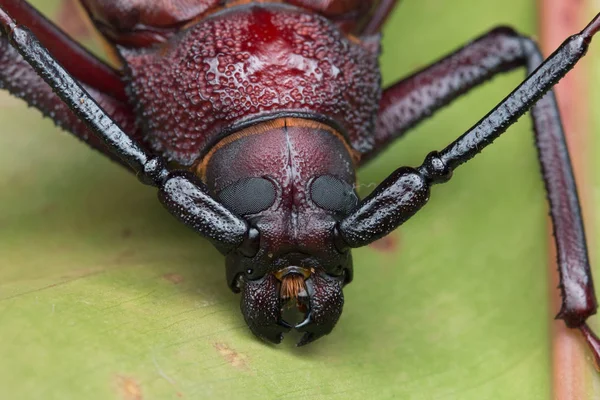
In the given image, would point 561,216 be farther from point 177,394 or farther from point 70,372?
point 70,372

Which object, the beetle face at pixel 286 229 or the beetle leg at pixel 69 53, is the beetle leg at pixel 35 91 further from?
the beetle face at pixel 286 229

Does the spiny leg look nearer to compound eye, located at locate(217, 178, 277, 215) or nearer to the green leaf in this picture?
compound eye, located at locate(217, 178, 277, 215)

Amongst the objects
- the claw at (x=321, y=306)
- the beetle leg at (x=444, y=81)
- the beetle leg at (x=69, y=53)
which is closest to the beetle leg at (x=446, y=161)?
the claw at (x=321, y=306)

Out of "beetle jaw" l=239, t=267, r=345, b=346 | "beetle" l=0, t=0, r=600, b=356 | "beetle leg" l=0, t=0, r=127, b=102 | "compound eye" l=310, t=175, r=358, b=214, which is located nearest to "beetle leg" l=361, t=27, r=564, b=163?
"beetle" l=0, t=0, r=600, b=356

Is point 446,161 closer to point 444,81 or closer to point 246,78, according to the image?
point 246,78

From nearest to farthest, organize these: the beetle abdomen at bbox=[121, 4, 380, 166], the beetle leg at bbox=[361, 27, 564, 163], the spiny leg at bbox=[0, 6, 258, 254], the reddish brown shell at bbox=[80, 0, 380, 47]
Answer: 1. the spiny leg at bbox=[0, 6, 258, 254]
2. the beetle abdomen at bbox=[121, 4, 380, 166]
3. the reddish brown shell at bbox=[80, 0, 380, 47]
4. the beetle leg at bbox=[361, 27, 564, 163]

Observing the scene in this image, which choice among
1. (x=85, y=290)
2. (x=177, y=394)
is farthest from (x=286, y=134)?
(x=177, y=394)

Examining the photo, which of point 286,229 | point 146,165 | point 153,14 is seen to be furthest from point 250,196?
point 153,14
